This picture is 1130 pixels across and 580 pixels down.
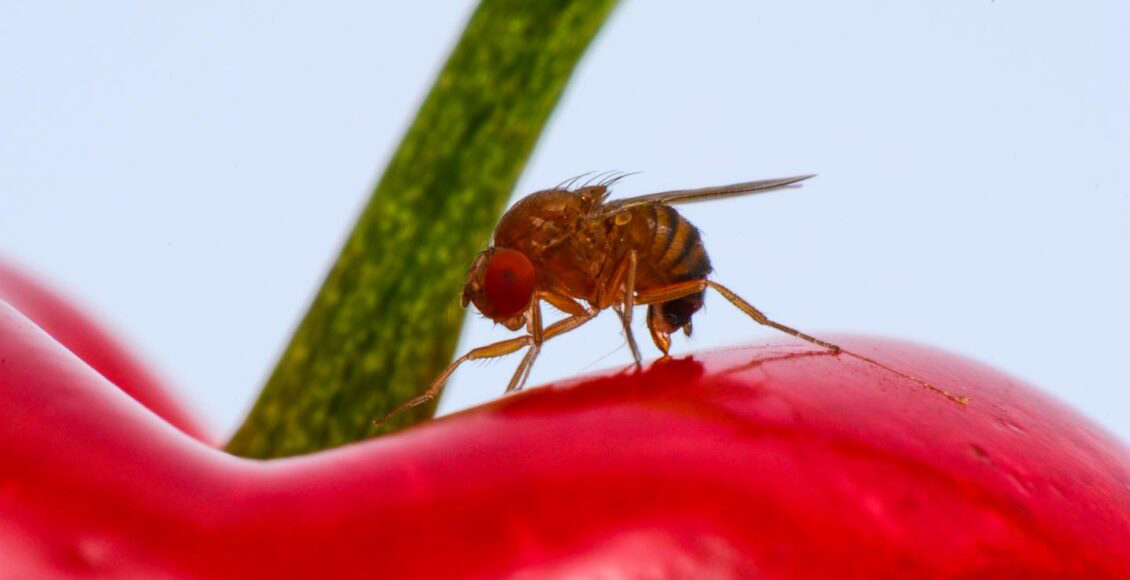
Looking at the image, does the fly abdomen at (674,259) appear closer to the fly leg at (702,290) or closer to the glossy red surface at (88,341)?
the fly leg at (702,290)

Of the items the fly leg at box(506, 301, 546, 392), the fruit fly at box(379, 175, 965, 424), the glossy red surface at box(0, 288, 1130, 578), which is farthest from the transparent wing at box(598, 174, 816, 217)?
the glossy red surface at box(0, 288, 1130, 578)

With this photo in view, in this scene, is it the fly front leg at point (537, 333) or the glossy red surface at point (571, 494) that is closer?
the glossy red surface at point (571, 494)

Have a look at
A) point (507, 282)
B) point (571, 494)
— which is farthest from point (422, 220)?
point (571, 494)

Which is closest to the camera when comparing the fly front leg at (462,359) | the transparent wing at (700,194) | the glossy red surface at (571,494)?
the glossy red surface at (571,494)

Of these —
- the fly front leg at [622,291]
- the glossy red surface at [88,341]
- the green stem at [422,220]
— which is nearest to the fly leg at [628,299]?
the fly front leg at [622,291]

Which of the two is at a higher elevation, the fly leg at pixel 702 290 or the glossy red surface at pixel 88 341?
the glossy red surface at pixel 88 341

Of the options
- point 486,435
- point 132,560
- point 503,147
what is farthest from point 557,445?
point 503,147

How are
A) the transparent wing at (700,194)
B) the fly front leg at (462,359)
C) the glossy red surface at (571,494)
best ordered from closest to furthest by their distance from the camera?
the glossy red surface at (571,494), the fly front leg at (462,359), the transparent wing at (700,194)
